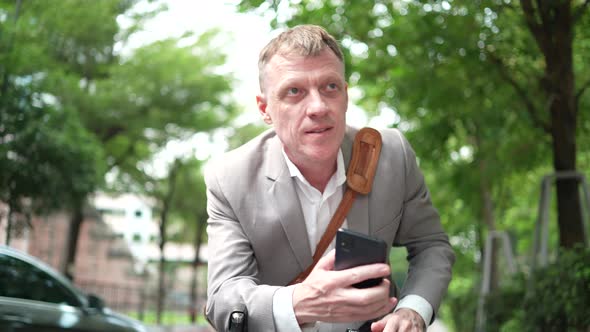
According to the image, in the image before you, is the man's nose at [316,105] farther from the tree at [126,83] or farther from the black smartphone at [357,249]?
the tree at [126,83]

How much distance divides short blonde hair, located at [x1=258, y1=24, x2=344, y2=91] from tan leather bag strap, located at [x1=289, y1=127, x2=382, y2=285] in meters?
0.34

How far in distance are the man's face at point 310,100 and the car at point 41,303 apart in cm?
475

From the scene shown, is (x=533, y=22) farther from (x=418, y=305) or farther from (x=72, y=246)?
(x=72, y=246)

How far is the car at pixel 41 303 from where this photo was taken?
6.19m

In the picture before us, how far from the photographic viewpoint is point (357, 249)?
1733 millimetres

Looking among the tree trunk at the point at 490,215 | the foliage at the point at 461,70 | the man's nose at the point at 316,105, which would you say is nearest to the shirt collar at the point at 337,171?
the man's nose at the point at 316,105

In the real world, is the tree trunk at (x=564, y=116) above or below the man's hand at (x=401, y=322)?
above

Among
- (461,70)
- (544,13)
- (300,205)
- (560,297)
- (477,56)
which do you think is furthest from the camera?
(461,70)

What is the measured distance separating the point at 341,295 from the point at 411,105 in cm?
658

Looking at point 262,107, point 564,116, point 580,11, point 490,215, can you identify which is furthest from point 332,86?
point 490,215

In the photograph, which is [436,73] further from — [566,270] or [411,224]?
[411,224]

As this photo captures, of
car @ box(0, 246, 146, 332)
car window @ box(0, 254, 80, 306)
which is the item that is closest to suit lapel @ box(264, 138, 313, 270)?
car @ box(0, 246, 146, 332)

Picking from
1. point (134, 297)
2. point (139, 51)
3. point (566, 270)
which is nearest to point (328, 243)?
point (566, 270)

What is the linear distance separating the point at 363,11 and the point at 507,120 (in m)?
2.53
